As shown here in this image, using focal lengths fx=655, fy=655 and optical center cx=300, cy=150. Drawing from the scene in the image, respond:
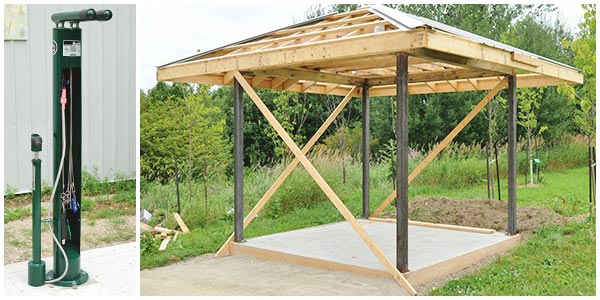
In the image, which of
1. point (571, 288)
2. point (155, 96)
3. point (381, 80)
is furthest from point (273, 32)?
point (155, 96)

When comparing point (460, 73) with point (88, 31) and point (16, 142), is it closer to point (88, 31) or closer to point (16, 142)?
point (88, 31)

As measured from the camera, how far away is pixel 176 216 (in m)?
8.89

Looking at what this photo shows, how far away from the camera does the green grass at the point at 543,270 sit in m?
5.71

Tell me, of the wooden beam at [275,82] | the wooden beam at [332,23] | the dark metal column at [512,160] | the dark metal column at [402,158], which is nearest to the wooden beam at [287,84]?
the wooden beam at [275,82]

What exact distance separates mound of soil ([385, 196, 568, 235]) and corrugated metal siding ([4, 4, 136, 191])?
4.35 metres

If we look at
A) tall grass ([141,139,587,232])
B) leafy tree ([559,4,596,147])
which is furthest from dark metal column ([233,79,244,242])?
leafy tree ([559,4,596,147])

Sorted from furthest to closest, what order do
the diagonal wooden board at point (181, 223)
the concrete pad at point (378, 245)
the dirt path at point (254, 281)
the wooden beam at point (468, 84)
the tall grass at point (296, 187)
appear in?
the tall grass at point (296, 187) < the diagonal wooden board at point (181, 223) < the wooden beam at point (468, 84) < the concrete pad at point (378, 245) < the dirt path at point (254, 281)

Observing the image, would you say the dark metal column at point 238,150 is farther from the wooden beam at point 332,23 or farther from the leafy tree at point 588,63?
the leafy tree at point 588,63

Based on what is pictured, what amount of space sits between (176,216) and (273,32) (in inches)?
115

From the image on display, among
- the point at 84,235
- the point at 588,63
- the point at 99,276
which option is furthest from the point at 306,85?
the point at 99,276

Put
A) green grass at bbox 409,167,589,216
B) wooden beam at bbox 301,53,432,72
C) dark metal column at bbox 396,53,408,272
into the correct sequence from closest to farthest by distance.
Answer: dark metal column at bbox 396,53,408,272, wooden beam at bbox 301,53,432,72, green grass at bbox 409,167,589,216

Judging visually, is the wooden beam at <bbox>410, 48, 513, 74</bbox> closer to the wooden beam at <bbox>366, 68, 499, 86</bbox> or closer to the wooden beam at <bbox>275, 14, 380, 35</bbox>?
the wooden beam at <bbox>366, 68, 499, 86</bbox>

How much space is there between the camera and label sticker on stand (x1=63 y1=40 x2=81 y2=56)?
5438 millimetres

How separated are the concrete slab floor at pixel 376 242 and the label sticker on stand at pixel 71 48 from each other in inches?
114
